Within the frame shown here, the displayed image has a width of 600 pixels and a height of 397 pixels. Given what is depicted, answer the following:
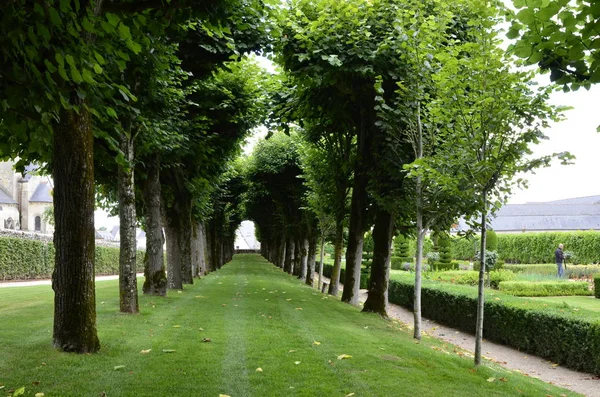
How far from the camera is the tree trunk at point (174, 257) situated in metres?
17.5

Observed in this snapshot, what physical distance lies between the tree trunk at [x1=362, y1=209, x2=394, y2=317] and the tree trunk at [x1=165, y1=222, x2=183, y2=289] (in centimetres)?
747

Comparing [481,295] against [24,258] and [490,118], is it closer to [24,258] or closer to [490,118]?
[490,118]

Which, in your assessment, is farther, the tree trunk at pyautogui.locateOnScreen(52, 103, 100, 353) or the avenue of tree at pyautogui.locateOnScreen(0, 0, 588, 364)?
the tree trunk at pyautogui.locateOnScreen(52, 103, 100, 353)

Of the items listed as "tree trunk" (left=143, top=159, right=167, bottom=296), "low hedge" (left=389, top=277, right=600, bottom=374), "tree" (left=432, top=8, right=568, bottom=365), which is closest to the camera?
"tree" (left=432, top=8, right=568, bottom=365)

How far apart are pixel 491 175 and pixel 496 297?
8.62 metres

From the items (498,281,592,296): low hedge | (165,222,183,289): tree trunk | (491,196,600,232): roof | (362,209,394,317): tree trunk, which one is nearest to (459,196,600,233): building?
(491,196,600,232): roof

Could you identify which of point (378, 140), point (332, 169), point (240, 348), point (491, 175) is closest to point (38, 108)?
point (240, 348)

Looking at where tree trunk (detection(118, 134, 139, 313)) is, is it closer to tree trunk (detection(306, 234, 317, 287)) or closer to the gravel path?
the gravel path

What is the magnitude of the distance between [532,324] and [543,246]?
118 feet

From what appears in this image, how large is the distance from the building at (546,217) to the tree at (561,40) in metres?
75.4

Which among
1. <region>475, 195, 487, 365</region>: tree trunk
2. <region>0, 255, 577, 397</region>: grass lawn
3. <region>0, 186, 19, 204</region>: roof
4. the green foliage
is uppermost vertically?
<region>0, 186, 19, 204</region>: roof

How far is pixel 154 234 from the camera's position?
1375 centimetres

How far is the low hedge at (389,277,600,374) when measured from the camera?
33.8ft

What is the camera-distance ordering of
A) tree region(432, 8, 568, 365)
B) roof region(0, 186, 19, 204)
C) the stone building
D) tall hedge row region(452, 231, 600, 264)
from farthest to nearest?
1. the stone building
2. roof region(0, 186, 19, 204)
3. tall hedge row region(452, 231, 600, 264)
4. tree region(432, 8, 568, 365)
